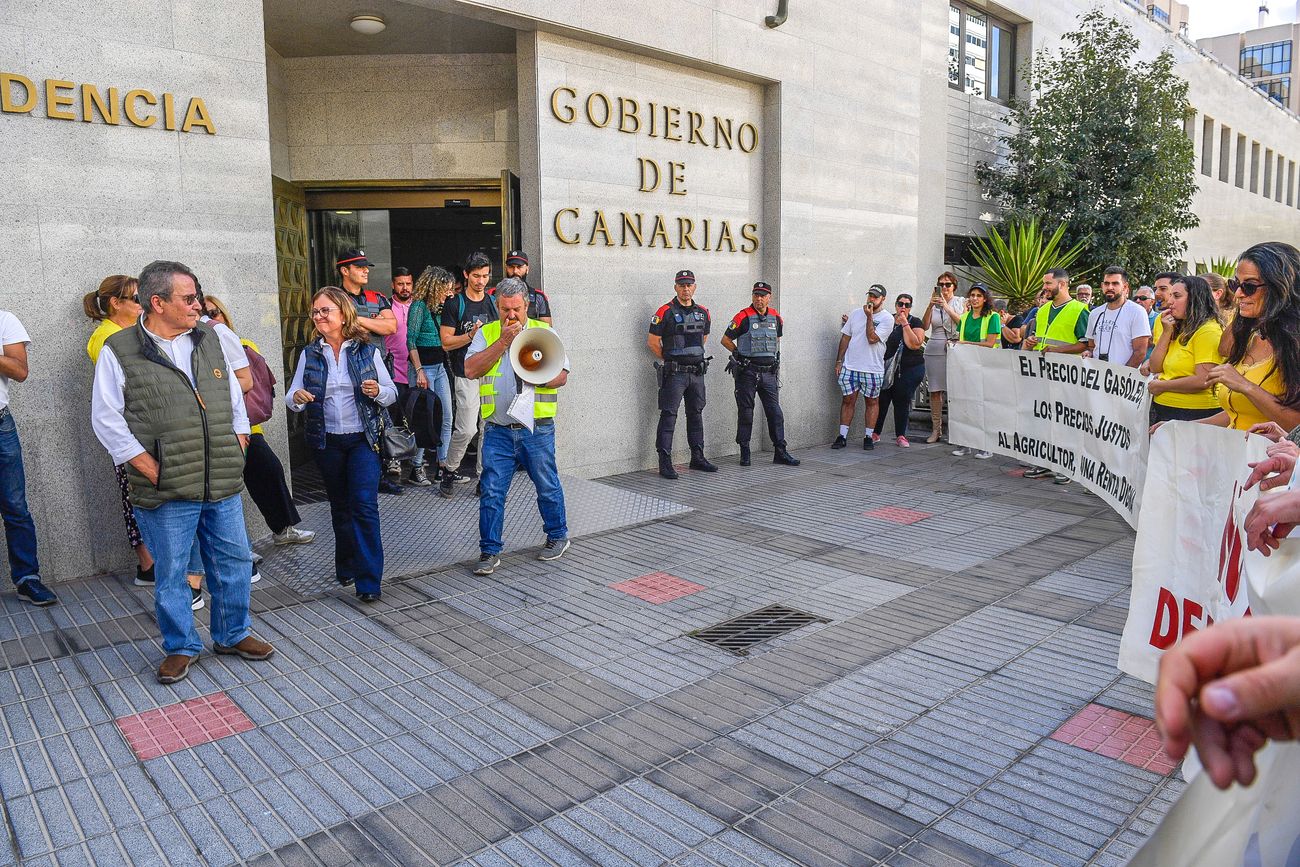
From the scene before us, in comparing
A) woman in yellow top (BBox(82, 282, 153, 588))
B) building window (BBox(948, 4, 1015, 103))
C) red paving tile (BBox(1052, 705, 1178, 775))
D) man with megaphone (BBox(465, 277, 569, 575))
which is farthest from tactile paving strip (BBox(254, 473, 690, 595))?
building window (BBox(948, 4, 1015, 103))

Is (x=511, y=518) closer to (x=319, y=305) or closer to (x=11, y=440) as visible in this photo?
(x=319, y=305)

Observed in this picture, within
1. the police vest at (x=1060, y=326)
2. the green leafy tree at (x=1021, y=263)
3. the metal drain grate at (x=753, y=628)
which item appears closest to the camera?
A: the metal drain grate at (x=753, y=628)

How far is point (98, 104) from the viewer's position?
20.1ft

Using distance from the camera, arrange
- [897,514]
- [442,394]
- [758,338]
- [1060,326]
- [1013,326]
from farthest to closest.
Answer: [1013,326] → [758,338] → [1060,326] → [442,394] → [897,514]

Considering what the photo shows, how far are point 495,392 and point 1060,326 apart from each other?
223 inches

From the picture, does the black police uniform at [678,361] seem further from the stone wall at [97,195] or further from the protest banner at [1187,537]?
the protest banner at [1187,537]

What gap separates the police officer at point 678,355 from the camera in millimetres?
9500

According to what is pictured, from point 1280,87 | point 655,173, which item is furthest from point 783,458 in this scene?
point 1280,87

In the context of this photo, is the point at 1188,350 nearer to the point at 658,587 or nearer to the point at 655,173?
the point at 658,587

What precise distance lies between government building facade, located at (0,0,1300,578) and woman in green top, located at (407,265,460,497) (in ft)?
3.31

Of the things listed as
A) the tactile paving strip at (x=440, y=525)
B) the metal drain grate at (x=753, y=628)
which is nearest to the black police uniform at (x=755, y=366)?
the tactile paving strip at (x=440, y=525)

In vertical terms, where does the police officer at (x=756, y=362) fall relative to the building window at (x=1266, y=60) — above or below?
below

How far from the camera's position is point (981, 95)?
1569 centimetres

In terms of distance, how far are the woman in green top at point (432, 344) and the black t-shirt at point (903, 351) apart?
5600mm
